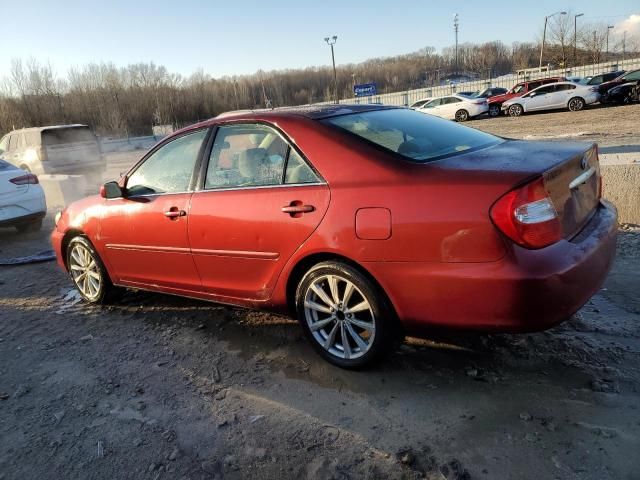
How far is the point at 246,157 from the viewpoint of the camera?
354 centimetres

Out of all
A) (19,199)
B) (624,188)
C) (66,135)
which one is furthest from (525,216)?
(66,135)

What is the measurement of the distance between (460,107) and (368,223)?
26141 mm

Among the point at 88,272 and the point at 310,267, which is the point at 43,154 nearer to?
the point at 88,272

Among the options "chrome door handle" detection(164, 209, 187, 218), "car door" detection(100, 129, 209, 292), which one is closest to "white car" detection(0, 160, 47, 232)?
"car door" detection(100, 129, 209, 292)

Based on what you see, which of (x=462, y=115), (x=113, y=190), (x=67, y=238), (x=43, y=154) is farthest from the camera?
(x=462, y=115)

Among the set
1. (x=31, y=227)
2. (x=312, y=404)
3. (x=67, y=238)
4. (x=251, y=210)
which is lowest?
(x=312, y=404)

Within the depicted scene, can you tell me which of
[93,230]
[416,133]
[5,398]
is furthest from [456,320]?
[93,230]

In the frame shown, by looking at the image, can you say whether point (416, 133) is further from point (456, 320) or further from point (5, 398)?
point (5, 398)

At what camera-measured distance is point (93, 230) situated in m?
4.59

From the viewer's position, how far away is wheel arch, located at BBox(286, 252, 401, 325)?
2910 millimetres

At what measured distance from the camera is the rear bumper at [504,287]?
8.02 ft

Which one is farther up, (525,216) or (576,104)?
(525,216)

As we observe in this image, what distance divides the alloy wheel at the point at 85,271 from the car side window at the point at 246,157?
5.92ft

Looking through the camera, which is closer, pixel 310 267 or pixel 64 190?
pixel 310 267
